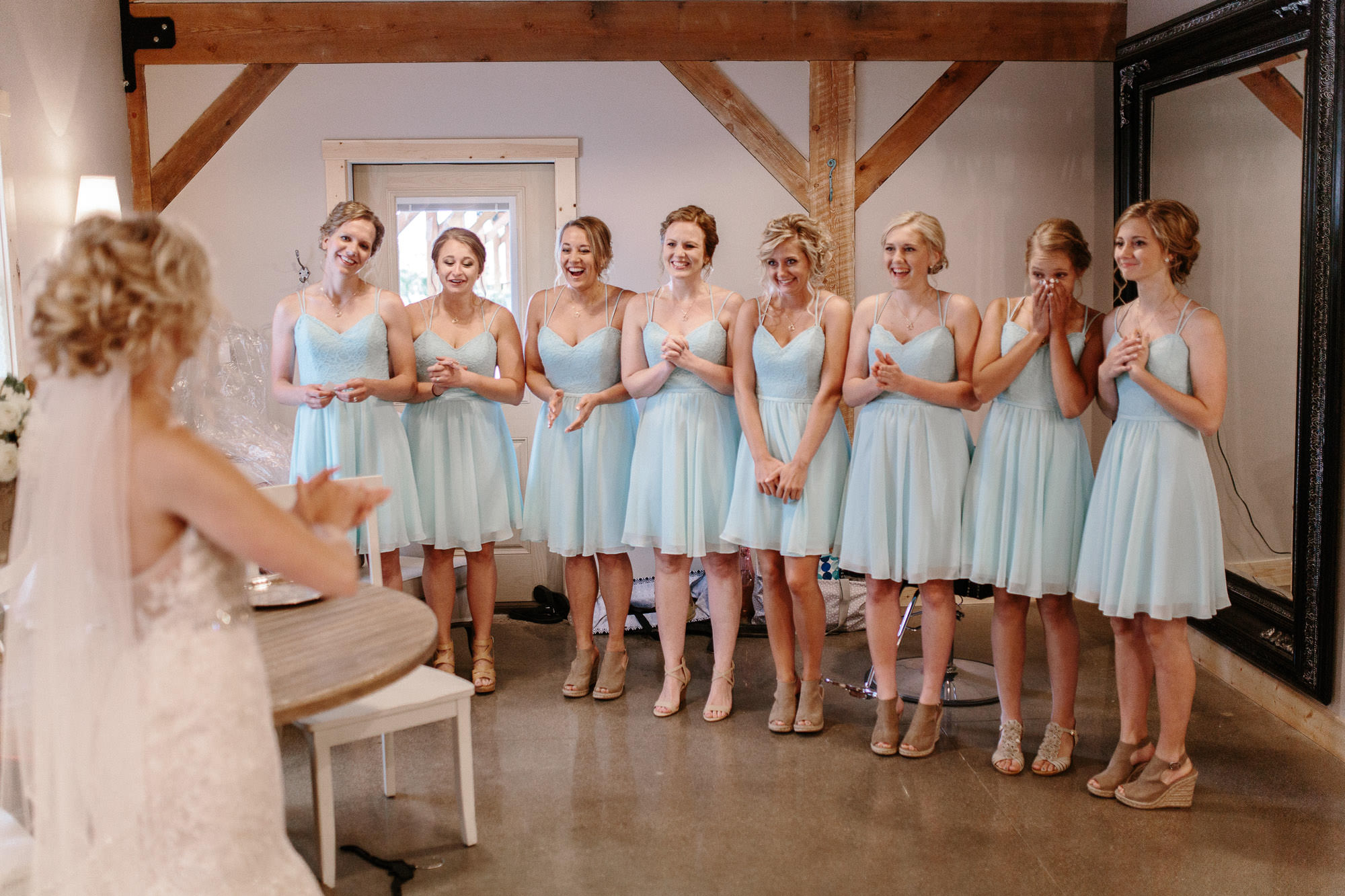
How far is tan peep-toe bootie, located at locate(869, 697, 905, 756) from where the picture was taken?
3.53 m

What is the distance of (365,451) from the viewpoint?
12.8ft

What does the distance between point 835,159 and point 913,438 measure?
2317 millimetres

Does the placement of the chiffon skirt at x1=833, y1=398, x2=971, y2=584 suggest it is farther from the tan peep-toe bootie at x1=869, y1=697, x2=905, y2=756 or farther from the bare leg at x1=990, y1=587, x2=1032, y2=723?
the tan peep-toe bootie at x1=869, y1=697, x2=905, y2=756

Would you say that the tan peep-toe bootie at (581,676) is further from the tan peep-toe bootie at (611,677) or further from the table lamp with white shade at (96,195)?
the table lamp with white shade at (96,195)

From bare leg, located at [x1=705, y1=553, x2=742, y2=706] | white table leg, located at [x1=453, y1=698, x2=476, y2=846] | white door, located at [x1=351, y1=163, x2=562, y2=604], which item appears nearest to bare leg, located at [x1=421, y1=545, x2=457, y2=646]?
bare leg, located at [x1=705, y1=553, x2=742, y2=706]

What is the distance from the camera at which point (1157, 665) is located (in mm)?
3135

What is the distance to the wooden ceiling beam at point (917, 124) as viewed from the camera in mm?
5305

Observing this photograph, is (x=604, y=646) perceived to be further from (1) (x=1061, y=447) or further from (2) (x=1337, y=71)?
(2) (x=1337, y=71)

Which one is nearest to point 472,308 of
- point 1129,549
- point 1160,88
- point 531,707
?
point 531,707

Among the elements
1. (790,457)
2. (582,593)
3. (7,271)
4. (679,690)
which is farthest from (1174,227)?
(7,271)

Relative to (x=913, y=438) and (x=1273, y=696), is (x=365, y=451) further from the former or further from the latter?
(x=1273, y=696)

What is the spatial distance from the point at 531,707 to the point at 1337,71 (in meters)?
3.26

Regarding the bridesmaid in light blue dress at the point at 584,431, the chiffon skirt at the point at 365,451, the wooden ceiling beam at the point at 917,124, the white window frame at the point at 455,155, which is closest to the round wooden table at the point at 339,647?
the chiffon skirt at the point at 365,451

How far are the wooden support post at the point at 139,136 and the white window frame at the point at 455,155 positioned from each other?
798 millimetres
